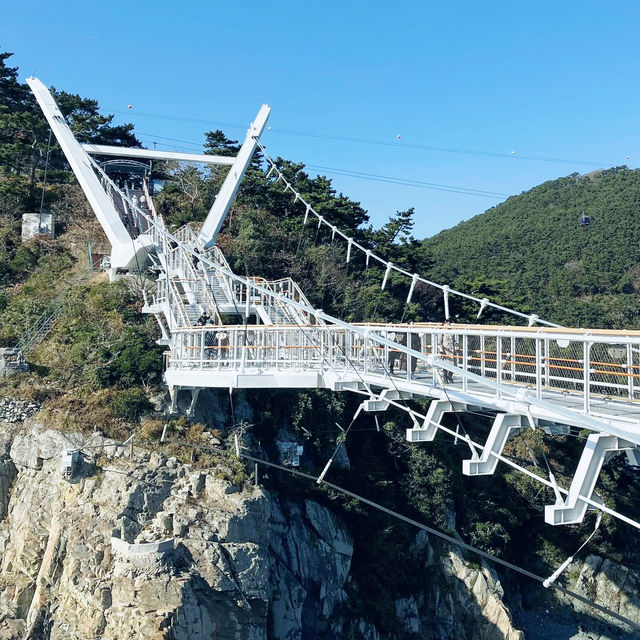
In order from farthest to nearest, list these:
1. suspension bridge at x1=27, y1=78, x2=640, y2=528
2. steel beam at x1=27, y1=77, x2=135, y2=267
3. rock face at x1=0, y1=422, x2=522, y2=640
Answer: steel beam at x1=27, y1=77, x2=135, y2=267 → rock face at x1=0, y1=422, x2=522, y2=640 → suspension bridge at x1=27, y1=78, x2=640, y2=528

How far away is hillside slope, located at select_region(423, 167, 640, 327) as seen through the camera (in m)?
47.6

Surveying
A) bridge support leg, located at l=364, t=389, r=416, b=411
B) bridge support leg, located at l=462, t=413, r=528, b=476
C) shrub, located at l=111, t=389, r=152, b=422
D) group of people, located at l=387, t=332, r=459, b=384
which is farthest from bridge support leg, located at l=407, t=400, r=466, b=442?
shrub, located at l=111, t=389, r=152, b=422

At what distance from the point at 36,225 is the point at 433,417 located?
2107 cm

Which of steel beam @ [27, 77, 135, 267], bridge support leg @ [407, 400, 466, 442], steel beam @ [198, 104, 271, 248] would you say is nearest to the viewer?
bridge support leg @ [407, 400, 466, 442]

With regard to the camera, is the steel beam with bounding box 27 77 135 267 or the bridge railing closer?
the bridge railing

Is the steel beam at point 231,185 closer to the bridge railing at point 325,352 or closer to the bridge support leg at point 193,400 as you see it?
the bridge support leg at point 193,400

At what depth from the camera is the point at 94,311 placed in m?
22.6

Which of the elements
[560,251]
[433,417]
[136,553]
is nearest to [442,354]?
[433,417]

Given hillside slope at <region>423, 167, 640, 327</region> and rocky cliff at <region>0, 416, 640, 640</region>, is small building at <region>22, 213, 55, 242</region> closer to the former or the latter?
rocky cliff at <region>0, 416, 640, 640</region>

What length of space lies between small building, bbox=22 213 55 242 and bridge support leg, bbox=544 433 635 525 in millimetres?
23816

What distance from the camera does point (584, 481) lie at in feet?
34.6

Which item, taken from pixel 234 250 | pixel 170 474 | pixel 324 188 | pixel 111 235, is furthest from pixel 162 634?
pixel 324 188

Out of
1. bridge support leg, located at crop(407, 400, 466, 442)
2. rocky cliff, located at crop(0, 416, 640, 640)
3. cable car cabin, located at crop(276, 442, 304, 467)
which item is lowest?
rocky cliff, located at crop(0, 416, 640, 640)

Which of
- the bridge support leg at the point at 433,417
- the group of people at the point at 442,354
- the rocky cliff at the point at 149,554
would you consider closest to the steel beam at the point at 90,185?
the rocky cliff at the point at 149,554
